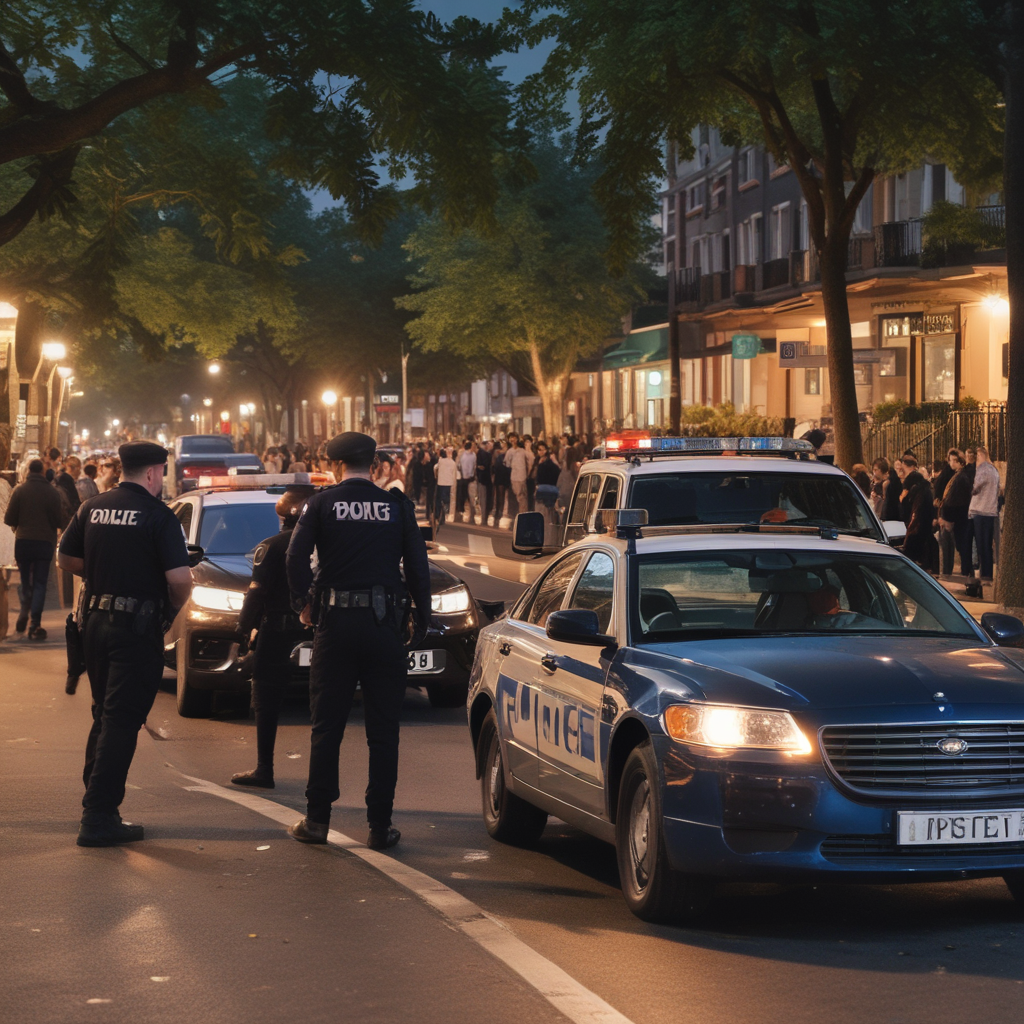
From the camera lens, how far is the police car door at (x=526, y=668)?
816 cm

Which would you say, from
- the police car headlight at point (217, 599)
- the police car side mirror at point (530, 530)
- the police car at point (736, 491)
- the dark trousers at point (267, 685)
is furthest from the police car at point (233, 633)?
the dark trousers at point (267, 685)

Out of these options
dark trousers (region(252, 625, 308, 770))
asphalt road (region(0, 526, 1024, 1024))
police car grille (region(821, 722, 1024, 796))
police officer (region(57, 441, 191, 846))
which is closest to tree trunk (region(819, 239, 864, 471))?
dark trousers (region(252, 625, 308, 770))

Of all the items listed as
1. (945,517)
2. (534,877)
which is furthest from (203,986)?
(945,517)

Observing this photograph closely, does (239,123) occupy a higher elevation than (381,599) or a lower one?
higher

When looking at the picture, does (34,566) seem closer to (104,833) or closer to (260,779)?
(260,779)

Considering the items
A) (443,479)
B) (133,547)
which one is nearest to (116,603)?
(133,547)

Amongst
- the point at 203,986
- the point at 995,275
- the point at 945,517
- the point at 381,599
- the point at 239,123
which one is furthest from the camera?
the point at 239,123

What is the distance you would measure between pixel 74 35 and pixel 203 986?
69.1ft

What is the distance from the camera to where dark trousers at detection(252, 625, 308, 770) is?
10.1m

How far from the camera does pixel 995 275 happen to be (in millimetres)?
31438

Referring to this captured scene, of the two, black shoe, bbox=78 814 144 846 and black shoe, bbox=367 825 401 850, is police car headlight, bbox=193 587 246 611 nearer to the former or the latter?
black shoe, bbox=78 814 144 846

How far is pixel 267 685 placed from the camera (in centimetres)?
1016

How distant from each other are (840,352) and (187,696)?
43.9ft

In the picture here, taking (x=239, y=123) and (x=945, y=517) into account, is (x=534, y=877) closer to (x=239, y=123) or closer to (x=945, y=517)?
(x=945, y=517)
